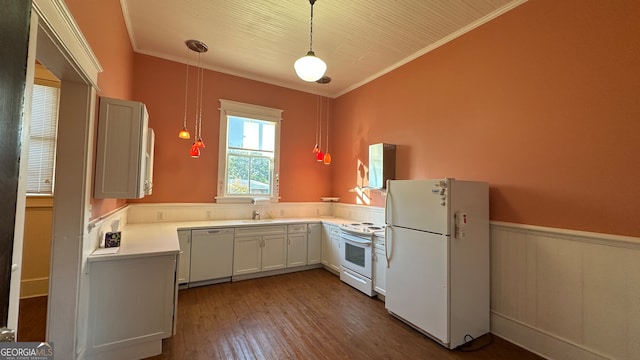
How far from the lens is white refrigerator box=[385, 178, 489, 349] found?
249cm

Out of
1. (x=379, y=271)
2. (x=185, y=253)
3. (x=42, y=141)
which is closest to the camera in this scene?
(x=42, y=141)

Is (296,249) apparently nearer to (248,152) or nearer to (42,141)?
(248,152)

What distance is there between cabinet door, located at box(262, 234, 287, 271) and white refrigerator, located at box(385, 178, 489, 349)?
77.4 inches

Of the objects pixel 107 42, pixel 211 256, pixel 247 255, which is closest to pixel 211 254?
pixel 211 256

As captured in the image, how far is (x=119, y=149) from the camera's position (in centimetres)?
238

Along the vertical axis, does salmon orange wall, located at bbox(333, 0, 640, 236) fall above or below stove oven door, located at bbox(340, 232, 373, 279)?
above

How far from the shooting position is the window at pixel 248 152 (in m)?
4.50

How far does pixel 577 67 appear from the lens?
228 cm

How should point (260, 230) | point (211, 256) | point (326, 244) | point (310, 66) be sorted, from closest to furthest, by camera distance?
point (310, 66), point (211, 256), point (260, 230), point (326, 244)

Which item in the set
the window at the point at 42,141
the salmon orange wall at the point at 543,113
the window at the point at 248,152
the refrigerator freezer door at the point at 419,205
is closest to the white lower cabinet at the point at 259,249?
the window at the point at 248,152

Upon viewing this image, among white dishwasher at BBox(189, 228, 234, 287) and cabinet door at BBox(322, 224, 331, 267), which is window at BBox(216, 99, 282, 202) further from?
cabinet door at BBox(322, 224, 331, 267)

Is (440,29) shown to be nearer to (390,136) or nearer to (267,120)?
(390,136)

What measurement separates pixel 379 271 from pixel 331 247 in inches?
44.6

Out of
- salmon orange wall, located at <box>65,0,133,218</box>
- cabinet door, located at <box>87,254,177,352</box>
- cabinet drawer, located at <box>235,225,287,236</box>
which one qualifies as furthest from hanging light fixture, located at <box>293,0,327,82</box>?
cabinet drawer, located at <box>235,225,287,236</box>
